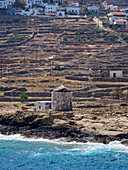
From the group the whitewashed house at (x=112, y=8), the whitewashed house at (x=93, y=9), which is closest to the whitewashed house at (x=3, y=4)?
the whitewashed house at (x=93, y=9)

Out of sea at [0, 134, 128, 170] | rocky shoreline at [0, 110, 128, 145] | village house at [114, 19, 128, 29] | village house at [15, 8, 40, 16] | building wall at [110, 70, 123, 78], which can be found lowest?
sea at [0, 134, 128, 170]

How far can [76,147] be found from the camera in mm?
53031

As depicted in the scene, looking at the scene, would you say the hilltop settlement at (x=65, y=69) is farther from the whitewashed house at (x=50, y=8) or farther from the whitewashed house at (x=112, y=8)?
the whitewashed house at (x=112, y=8)

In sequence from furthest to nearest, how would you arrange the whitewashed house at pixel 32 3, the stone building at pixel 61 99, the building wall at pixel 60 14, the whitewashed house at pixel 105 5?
the whitewashed house at pixel 105 5, the whitewashed house at pixel 32 3, the building wall at pixel 60 14, the stone building at pixel 61 99

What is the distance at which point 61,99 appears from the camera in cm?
6097

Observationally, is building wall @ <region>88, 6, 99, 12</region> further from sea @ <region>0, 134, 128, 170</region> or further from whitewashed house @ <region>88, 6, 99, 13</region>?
sea @ <region>0, 134, 128, 170</region>

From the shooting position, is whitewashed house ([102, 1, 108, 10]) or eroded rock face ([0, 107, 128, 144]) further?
whitewashed house ([102, 1, 108, 10])

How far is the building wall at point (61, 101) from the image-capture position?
6075 centimetres

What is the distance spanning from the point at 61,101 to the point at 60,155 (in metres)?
11.1

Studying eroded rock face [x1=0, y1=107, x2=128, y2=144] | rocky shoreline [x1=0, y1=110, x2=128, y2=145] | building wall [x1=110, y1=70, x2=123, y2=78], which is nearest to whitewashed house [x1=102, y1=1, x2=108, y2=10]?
building wall [x1=110, y1=70, x2=123, y2=78]

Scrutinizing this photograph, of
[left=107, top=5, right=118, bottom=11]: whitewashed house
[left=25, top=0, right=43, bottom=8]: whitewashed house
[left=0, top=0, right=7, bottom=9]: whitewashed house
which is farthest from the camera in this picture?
[left=25, top=0, right=43, bottom=8]: whitewashed house

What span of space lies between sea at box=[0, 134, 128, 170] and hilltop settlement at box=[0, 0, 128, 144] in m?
1.62

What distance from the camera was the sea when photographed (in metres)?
48.5

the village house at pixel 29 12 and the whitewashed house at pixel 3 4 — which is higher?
the whitewashed house at pixel 3 4
